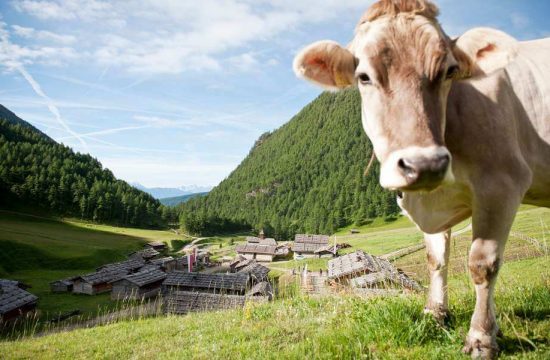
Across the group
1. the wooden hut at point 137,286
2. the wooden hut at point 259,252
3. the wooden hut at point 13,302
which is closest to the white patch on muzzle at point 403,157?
the wooden hut at point 13,302

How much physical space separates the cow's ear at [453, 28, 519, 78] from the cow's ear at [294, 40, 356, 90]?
1116 millimetres

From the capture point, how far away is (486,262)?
12.1 feet

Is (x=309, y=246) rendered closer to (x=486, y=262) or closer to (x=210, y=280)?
(x=210, y=280)

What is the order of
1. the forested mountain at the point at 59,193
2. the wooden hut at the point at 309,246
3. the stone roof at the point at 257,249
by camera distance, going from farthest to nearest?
1. the forested mountain at the point at 59,193
2. the stone roof at the point at 257,249
3. the wooden hut at the point at 309,246

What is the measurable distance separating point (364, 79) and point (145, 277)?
2584 inches

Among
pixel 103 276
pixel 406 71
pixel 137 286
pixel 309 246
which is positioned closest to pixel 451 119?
pixel 406 71

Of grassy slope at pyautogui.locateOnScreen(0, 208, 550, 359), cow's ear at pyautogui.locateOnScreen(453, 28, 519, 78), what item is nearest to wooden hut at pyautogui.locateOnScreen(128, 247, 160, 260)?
grassy slope at pyautogui.locateOnScreen(0, 208, 550, 359)

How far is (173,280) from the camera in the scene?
54062 mm

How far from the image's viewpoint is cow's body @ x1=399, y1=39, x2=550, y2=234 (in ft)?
12.2

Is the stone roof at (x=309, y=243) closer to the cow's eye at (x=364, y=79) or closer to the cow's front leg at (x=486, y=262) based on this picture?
the cow's front leg at (x=486, y=262)

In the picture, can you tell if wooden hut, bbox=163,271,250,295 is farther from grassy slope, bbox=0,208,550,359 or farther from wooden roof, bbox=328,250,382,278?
grassy slope, bbox=0,208,550,359

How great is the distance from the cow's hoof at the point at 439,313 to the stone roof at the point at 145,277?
6054 centimetres

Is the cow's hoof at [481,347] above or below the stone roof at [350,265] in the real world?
above

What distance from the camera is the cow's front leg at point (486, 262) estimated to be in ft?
11.6
